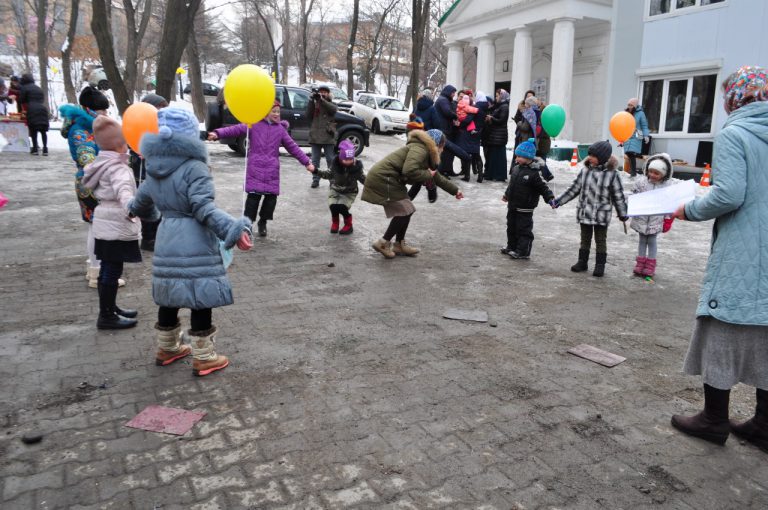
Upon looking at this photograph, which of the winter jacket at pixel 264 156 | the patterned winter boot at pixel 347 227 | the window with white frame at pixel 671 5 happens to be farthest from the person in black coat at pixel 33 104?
the window with white frame at pixel 671 5

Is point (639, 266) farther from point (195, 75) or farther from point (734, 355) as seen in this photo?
point (195, 75)

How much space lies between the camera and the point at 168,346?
13.5ft

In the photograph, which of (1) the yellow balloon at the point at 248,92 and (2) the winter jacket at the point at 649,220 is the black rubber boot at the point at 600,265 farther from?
(1) the yellow balloon at the point at 248,92

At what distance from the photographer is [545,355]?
4516 millimetres

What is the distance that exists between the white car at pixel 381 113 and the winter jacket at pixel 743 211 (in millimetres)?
20636

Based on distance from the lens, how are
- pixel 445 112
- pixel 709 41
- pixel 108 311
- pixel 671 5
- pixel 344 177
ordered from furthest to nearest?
pixel 671 5, pixel 709 41, pixel 445 112, pixel 344 177, pixel 108 311

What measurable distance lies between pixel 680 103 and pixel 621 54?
296cm

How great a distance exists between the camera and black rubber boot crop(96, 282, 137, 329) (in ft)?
15.4

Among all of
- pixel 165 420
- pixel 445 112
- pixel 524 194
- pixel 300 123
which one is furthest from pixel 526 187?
pixel 300 123

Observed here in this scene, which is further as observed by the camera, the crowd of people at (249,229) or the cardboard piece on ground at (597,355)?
the cardboard piece on ground at (597,355)

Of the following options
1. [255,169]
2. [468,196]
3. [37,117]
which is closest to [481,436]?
[255,169]

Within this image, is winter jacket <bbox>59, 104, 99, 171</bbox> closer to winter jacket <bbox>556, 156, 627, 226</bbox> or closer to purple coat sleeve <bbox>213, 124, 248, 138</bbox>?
purple coat sleeve <bbox>213, 124, 248, 138</bbox>

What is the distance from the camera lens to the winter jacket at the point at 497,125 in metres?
12.7

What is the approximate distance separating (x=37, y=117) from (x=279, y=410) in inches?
550
